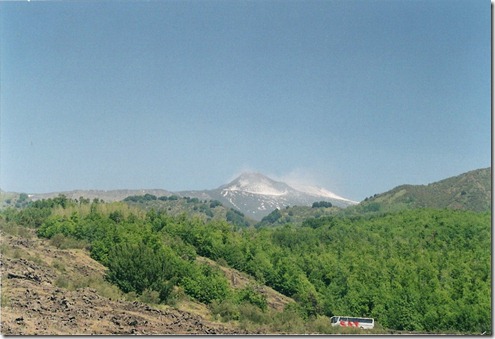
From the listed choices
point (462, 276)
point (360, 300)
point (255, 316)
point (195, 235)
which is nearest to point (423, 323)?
point (360, 300)

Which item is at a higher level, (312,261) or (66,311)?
(66,311)

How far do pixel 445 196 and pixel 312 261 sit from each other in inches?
1843

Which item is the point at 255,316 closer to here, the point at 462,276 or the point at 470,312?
the point at 470,312

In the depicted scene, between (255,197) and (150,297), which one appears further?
(255,197)

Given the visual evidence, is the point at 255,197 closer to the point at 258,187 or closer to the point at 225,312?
the point at 258,187

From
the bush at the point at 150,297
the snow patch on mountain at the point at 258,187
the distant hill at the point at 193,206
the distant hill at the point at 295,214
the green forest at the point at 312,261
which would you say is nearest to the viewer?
the bush at the point at 150,297

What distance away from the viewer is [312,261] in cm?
A: 4756

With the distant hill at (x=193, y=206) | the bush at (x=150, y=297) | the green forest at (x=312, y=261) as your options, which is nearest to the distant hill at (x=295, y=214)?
the distant hill at (x=193, y=206)

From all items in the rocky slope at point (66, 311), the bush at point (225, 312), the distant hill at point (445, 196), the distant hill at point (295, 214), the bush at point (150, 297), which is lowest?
the bush at point (225, 312)

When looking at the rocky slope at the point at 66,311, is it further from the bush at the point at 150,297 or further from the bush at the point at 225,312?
the bush at the point at 225,312

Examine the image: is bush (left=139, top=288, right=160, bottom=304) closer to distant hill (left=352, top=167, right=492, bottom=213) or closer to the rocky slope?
the rocky slope

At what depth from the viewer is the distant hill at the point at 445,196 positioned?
8023 centimetres

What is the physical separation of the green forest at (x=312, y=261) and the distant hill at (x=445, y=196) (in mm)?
16695

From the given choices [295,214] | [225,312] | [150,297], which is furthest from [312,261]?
[295,214]
